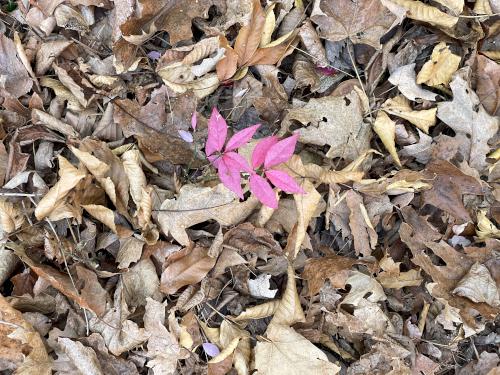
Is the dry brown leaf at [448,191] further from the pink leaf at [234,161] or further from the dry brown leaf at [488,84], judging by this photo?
the pink leaf at [234,161]

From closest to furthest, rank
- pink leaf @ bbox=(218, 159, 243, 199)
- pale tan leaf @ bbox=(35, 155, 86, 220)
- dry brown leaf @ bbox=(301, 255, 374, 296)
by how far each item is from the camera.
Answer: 1. pink leaf @ bbox=(218, 159, 243, 199)
2. pale tan leaf @ bbox=(35, 155, 86, 220)
3. dry brown leaf @ bbox=(301, 255, 374, 296)

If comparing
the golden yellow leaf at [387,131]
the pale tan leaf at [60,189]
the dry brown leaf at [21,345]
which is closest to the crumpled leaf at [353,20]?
the golden yellow leaf at [387,131]

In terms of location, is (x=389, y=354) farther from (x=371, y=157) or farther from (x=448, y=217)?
(x=371, y=157)

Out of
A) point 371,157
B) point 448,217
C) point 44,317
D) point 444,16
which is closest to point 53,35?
point 44,317

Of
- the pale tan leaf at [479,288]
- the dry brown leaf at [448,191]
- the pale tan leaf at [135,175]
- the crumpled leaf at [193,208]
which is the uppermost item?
the pale tan leaf at [135,175]

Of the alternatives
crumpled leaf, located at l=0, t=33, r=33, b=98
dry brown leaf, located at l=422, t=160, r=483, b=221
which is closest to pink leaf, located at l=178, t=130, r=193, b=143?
crumpled leaf, located at l=0, t=33, r=33, b=98

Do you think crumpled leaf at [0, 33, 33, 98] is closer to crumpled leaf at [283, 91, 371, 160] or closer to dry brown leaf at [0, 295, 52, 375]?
dry brown leaf at [0, 295, 52, 375]

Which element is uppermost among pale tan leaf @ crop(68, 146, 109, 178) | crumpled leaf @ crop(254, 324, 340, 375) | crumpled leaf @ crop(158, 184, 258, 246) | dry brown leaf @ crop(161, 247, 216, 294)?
pale tan leaf @ crop(68, 146, 109, 178)
